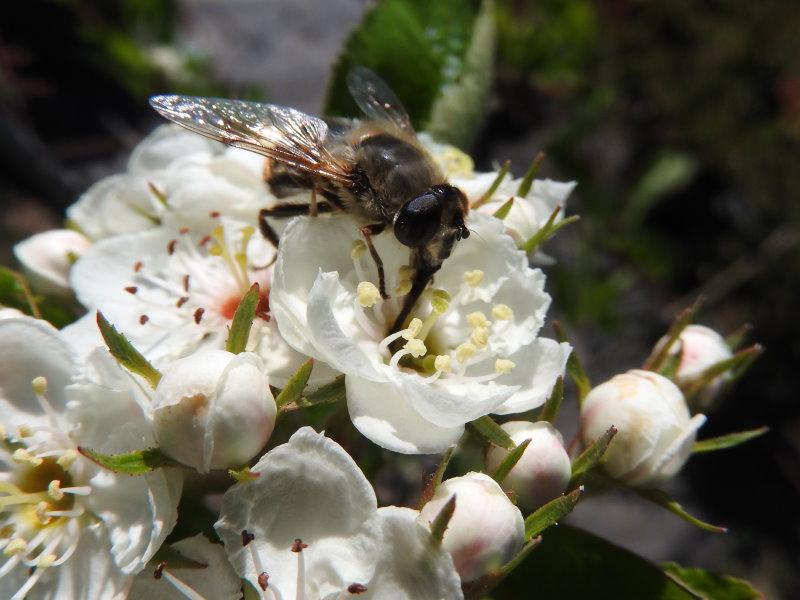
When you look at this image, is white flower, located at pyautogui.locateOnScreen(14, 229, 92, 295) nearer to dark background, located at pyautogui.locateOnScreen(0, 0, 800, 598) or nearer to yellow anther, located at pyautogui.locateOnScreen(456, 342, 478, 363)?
yellow anther, located at pyautogui.locateOnScreen(456, 342, 478, 363)

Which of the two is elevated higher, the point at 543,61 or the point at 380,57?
the point at 380,57

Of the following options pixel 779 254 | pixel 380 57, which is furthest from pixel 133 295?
pixel 779 254

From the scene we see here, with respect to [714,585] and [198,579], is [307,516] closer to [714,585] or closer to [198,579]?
[198,579]

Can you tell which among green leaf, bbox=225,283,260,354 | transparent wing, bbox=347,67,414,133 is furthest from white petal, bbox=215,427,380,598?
transparent wing, bbox=347,67,414,133

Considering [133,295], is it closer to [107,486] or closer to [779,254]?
[107,486]

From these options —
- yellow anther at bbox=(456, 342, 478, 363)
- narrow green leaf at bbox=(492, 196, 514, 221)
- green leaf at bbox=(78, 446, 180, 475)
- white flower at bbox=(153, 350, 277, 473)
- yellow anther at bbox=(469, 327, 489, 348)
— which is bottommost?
green leaf at bbox=(78, 446, 180, 475)

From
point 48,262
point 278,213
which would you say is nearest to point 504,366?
point 278,213
